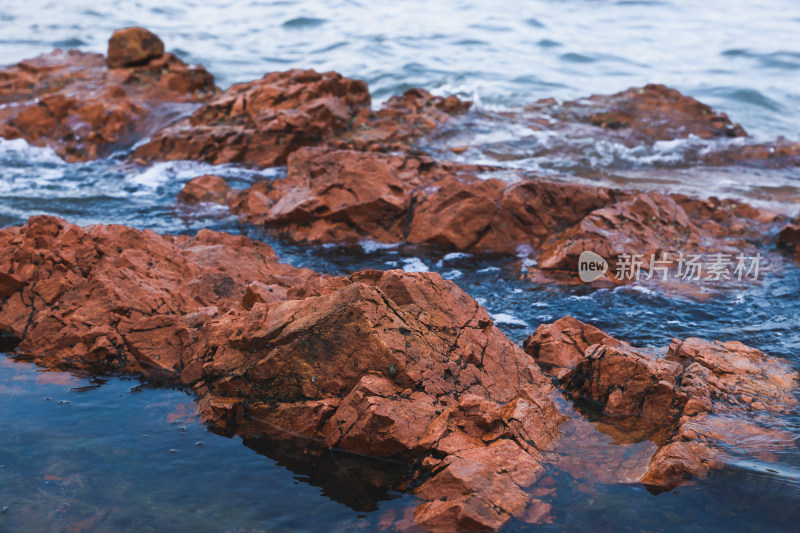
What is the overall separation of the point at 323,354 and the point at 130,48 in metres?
10.5

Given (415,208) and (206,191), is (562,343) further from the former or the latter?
(206,191)

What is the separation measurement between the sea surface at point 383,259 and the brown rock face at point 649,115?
52 cm

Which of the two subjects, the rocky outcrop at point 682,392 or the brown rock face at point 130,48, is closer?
the rocky outcrop at point 682,392

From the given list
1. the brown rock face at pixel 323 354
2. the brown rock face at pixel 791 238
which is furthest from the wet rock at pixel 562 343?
the brown rock face at pixel 791 238

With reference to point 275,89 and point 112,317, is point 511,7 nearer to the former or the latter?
point 275,89

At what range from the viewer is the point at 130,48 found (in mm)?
12086

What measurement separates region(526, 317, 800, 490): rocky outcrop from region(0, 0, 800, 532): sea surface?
0.48 feet

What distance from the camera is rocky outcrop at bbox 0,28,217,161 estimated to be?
34.0ft

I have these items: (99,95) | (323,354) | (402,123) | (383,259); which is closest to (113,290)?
(323,354)

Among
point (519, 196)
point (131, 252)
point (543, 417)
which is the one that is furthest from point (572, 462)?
point (519, 196)

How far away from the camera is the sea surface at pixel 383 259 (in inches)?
122

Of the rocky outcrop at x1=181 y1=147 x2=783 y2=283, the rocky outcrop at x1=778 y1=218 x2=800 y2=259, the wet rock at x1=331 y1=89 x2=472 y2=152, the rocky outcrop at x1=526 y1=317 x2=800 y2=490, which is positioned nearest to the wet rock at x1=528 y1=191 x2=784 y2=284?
the rocky outcrop at x1=181 y1=147 x2=783 y2=283

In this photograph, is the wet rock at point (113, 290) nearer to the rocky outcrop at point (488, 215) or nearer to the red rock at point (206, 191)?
the rocky outcrop at point (488, 215)

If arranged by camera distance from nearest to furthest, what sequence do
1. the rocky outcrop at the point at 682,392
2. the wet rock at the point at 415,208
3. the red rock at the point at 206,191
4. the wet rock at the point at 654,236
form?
the rocky outcrop at the point at 682,392 → the wet rock at the point at 654,236 → the wet rock at the point at 415,208 → the red rock at the point at 206,191
